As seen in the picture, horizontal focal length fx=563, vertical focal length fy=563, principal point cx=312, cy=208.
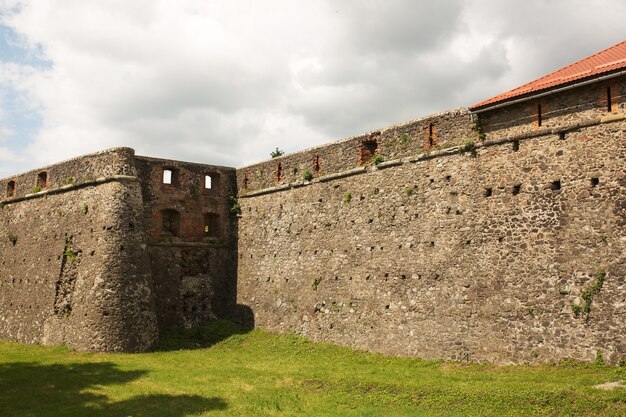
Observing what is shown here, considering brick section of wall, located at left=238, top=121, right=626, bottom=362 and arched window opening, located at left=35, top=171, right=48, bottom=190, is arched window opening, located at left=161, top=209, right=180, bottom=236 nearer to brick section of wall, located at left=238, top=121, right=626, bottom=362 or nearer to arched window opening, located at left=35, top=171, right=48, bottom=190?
brick section of wall, located at left=238, top=121, right=626, bottom=362

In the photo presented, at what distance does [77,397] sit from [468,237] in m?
10.2

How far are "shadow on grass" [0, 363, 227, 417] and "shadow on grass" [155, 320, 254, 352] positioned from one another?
3898 millimetres

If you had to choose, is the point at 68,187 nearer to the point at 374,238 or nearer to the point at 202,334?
the point at 202,334

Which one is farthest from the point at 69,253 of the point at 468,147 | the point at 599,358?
the point at 599,358

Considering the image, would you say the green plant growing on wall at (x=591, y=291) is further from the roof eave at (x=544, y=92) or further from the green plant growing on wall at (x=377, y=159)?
the green plant growing on wall at (x=377, y=159)

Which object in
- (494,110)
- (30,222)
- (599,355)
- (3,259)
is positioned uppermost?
(494,110)

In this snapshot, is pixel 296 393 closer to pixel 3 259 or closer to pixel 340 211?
pixel 340 211

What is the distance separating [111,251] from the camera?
19281 millimetres

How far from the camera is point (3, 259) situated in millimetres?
24891

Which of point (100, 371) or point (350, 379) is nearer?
point (350, 379)

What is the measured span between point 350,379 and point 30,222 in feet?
55.9

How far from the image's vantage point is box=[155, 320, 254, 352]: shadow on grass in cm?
1986

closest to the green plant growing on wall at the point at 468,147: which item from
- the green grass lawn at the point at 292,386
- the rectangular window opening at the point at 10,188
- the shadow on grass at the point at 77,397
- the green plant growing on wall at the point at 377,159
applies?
the green plant growing on wall at the point at 377,159

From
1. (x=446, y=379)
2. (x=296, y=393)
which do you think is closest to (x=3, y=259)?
(x=296, y=393)
